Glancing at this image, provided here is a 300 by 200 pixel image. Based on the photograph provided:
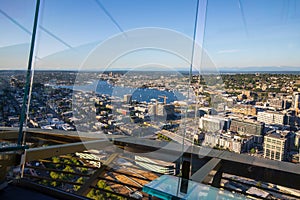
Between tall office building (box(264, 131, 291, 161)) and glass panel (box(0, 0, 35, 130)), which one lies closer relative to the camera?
tall office building (box(264, 131, 291, 161))

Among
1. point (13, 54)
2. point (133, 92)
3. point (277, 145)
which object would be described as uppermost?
point (13, 54)

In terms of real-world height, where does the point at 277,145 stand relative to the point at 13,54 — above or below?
below

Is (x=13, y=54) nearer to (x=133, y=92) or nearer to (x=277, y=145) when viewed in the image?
(x=133, y=92)

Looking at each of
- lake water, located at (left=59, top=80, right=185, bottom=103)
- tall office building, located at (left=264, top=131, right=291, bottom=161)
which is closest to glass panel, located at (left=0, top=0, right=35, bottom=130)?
lake water, located at (left=59, top=80, right=185, bottom=103)

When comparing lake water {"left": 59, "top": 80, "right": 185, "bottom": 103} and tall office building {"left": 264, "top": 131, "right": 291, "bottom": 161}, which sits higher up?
lake water {"left": 59, "top": 80, "right": 185, "bottom": 103}

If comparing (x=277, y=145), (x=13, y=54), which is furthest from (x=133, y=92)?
(x=277, y=145)

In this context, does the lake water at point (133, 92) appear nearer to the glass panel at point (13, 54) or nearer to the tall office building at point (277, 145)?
the glass panel at point (13, 54)

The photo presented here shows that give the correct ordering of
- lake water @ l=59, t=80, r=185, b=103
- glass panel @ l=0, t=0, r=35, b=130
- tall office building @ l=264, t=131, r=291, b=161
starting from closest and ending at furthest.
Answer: tall office building @ l=264, t=131, r=291, b=161, lake water @ l=59, t=80, r=185, b=103, glass panel @ l=0, t=0, r=35, b=130

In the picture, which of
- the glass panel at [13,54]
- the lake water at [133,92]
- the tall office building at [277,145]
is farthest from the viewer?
the glass panel at [13,54]

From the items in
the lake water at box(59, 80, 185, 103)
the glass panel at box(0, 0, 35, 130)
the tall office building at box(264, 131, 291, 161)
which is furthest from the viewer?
the glass panel at box(0, 0, 35, 130)

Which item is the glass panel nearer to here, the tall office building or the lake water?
the lake water

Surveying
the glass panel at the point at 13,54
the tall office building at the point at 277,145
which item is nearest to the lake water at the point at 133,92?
the glass panel at the point at 13,54

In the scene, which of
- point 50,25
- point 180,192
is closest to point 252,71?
point 180,192
